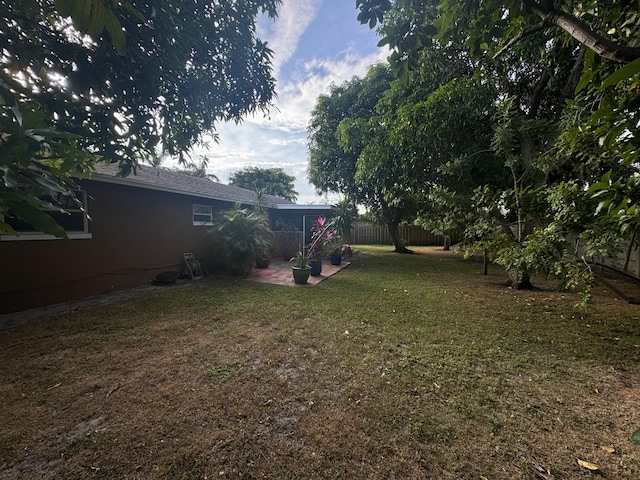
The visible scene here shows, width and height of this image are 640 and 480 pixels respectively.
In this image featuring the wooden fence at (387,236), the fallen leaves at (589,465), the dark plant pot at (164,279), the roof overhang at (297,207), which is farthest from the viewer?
the wooden fence at (387,236)

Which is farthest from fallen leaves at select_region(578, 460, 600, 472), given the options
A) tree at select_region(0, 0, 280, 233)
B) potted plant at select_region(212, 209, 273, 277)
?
potted plant at select_region(212, 209, 273, 277)

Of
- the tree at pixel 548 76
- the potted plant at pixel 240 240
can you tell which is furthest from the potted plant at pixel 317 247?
the tree at pixel 548 76

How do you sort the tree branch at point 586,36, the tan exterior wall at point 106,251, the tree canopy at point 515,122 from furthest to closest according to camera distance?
the tan exterior wall at point 106,251 → the tree canopy at point 515,122 → the tree branch at point 586,36

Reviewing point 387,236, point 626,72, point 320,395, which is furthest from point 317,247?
point 387,236

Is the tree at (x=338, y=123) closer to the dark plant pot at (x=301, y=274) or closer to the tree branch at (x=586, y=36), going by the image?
the dark plant pot at (x=301, y=274)

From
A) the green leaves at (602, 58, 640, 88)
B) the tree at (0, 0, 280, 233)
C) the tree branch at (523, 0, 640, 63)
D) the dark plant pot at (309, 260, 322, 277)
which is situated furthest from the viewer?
the dark plant pot at (309, 260, 322, 277)

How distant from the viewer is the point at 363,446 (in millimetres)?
1729

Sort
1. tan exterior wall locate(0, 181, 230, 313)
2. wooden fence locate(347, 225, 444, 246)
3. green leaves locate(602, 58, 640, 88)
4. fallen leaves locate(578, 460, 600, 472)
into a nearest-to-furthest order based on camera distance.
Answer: green leaves locate(602, 58, 640, 88) → fallen leaves locate(578, 460, 600, 472) → tan exterior wall locate(0, 181, 230, 313) → wooden fence locate(347, 225, 444, 246)

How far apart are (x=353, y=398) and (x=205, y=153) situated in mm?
4034

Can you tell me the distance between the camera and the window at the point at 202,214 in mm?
7907

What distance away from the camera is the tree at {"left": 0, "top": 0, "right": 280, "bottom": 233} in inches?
45.9

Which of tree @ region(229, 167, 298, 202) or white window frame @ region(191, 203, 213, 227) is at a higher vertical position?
tree @ region(229, 167, 298, 202)

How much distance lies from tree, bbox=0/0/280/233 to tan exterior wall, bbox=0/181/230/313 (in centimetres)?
133

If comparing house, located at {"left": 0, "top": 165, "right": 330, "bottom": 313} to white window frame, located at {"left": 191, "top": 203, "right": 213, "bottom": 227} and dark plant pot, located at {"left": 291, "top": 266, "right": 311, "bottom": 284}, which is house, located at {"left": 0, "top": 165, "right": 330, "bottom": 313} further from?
dark plant pot, located at {"left": 291, "top": 266, "right": 311, "bottom": 284}
